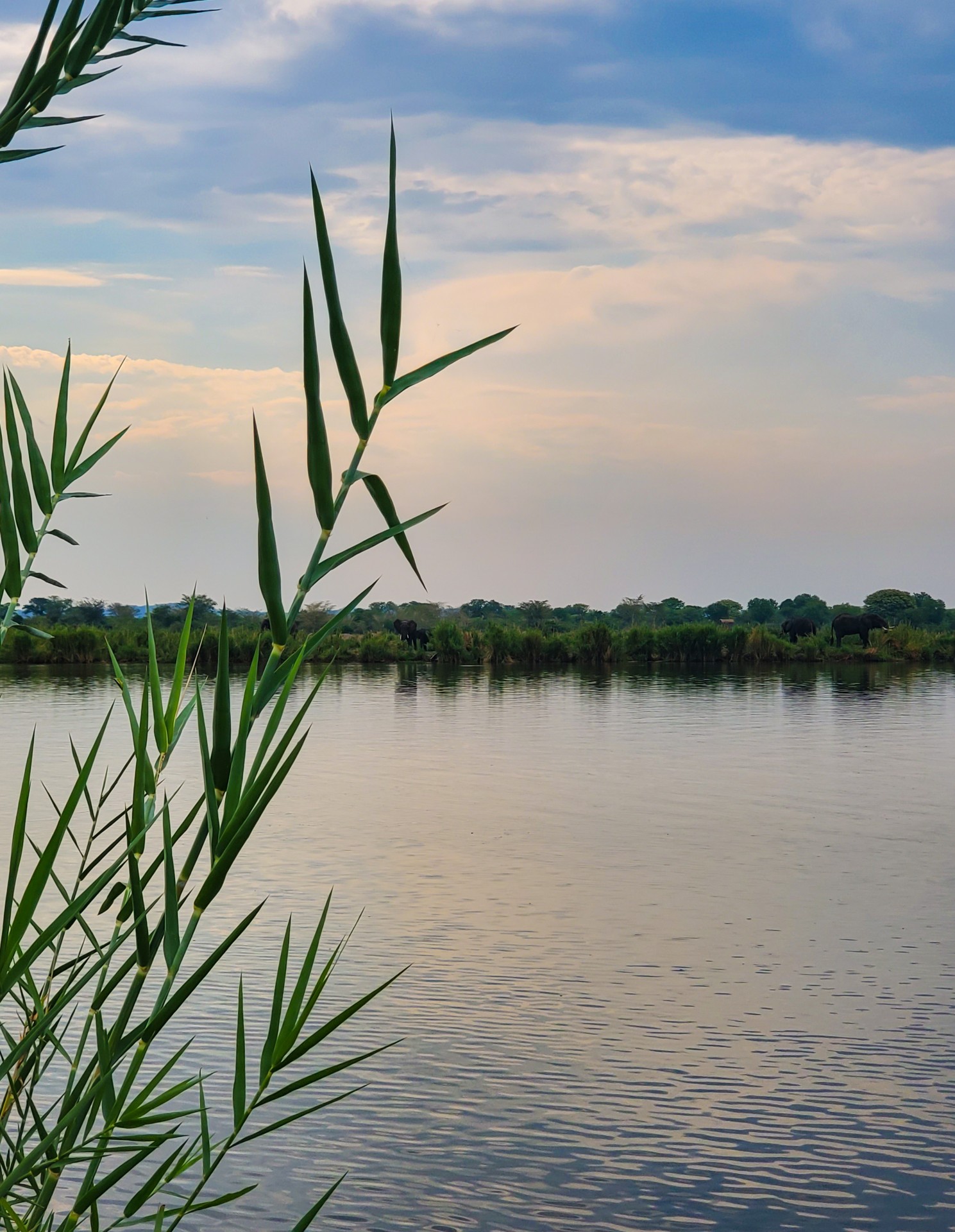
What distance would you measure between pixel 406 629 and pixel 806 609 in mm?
21981

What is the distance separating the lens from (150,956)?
43.1 inches

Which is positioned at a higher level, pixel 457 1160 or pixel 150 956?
pixel 150 956

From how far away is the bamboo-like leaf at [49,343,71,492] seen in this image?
5.71 ft

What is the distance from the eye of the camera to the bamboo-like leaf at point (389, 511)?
1.04 meters

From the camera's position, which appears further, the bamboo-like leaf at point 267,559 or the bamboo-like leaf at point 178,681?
the bamboo-like leaf at point 178,681

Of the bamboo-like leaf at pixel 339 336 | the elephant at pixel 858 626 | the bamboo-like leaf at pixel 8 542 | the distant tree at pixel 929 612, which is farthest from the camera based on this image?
the distant tree at pixel 929 612

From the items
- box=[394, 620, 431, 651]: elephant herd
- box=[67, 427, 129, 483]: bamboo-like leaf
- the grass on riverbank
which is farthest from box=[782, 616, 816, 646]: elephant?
box=[67, 427, 129, 483]: bamboo-like leaf

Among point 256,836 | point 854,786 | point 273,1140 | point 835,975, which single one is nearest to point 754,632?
A: point 854,786

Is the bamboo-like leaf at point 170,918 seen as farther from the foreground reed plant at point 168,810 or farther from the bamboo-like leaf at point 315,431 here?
the bamboo-like leaf at point 315,431

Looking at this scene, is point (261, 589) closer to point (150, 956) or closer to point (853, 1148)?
point (150, 956)

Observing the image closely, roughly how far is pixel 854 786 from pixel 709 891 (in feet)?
13.4

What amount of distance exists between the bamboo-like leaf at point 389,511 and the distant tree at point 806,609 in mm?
48729

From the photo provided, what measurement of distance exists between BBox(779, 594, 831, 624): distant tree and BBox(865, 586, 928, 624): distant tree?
1757 millimetres

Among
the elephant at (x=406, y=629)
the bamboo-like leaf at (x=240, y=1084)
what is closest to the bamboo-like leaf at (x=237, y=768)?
the bamboo-like leaf at (x=240, y=1084)
